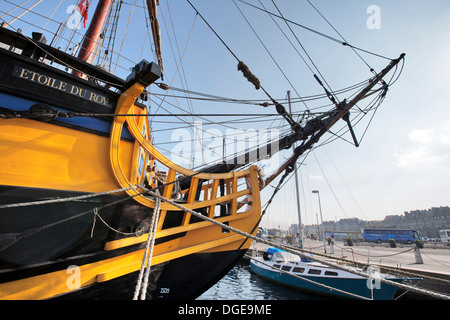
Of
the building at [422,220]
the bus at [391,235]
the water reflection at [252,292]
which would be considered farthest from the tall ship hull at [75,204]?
the building at [422,220]

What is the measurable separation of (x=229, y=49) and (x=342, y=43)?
13.8ft

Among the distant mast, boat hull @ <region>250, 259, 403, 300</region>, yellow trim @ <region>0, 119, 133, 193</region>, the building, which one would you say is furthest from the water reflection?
the building

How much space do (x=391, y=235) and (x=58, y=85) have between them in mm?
41700

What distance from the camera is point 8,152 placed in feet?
8.86

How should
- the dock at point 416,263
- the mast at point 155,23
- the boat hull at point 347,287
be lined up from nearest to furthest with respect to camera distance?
the mast at point 155,23
the dock at point 416,263
the boat hull at point 347,287

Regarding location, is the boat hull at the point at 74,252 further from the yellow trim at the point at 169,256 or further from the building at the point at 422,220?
the building at the point at 422,220

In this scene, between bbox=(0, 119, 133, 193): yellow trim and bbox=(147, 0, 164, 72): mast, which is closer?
bbox=(0, 119, 133, 193): yellow trim

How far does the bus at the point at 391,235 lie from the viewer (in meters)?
29.7

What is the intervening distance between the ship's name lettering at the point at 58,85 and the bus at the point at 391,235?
39918mm

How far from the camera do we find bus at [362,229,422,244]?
97.5 feet

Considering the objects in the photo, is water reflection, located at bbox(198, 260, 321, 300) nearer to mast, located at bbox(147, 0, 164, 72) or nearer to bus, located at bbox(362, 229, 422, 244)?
mast, located at bbox(147, 0, 164, 72)

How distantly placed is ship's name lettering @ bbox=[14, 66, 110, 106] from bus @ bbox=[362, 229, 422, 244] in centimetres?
3992
